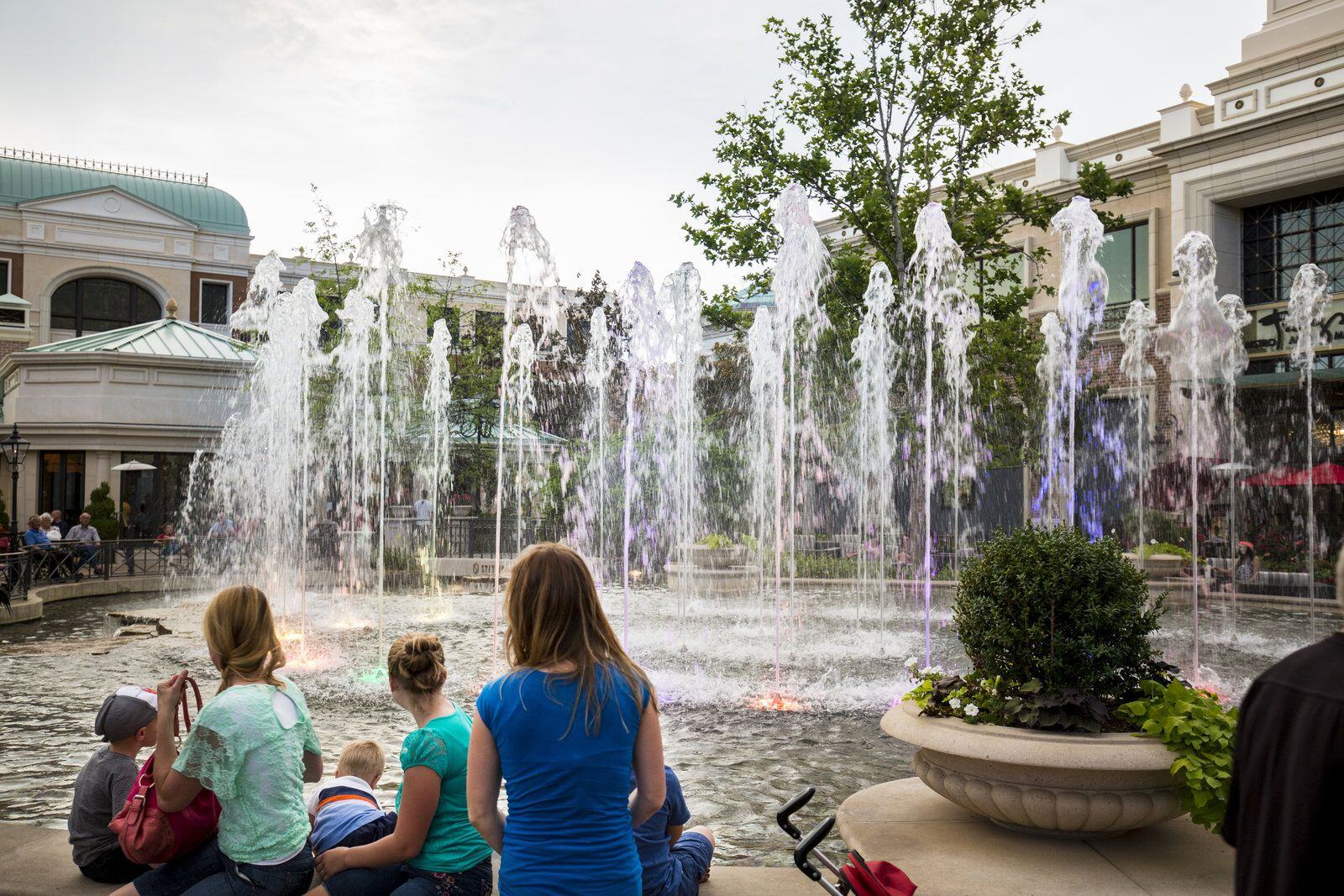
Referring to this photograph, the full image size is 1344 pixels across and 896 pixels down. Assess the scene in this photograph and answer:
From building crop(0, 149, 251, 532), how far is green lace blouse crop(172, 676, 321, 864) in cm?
2950

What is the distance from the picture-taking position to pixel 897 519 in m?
38.2

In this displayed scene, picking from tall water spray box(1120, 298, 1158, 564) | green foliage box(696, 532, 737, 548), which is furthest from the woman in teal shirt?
tall water spray box(1120, 298, 1158, 564)

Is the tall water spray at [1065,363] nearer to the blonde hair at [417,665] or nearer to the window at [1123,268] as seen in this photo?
the window at [1123,268]

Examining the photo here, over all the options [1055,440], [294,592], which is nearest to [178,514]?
[294,592]

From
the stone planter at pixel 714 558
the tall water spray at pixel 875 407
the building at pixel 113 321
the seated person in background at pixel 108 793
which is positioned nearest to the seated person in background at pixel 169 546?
the building at pixel 113 321

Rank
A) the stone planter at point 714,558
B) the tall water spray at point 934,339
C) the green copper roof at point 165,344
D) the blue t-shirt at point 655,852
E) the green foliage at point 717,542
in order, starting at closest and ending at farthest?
the blue t-shirt at point 655,852
the tall water spray at point 934,339
the stone planter at point 714,558
the green foliage at point 717,542
the green copper roof at point 165,344

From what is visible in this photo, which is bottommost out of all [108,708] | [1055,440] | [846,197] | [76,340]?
[108,708]

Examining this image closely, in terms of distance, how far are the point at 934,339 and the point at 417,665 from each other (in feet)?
77.5

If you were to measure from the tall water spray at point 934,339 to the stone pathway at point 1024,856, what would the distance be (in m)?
14.5

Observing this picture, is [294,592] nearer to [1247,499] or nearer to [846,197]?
[846,197]

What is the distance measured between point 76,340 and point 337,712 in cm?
Answer: 2847

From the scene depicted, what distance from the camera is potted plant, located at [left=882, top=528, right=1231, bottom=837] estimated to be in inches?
188

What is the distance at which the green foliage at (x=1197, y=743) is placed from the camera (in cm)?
451

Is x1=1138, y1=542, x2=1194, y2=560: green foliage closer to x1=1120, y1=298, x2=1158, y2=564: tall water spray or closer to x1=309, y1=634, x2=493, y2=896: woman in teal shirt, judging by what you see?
x1=1120, y1=298, x2=1158, y2=564: tall water spray
